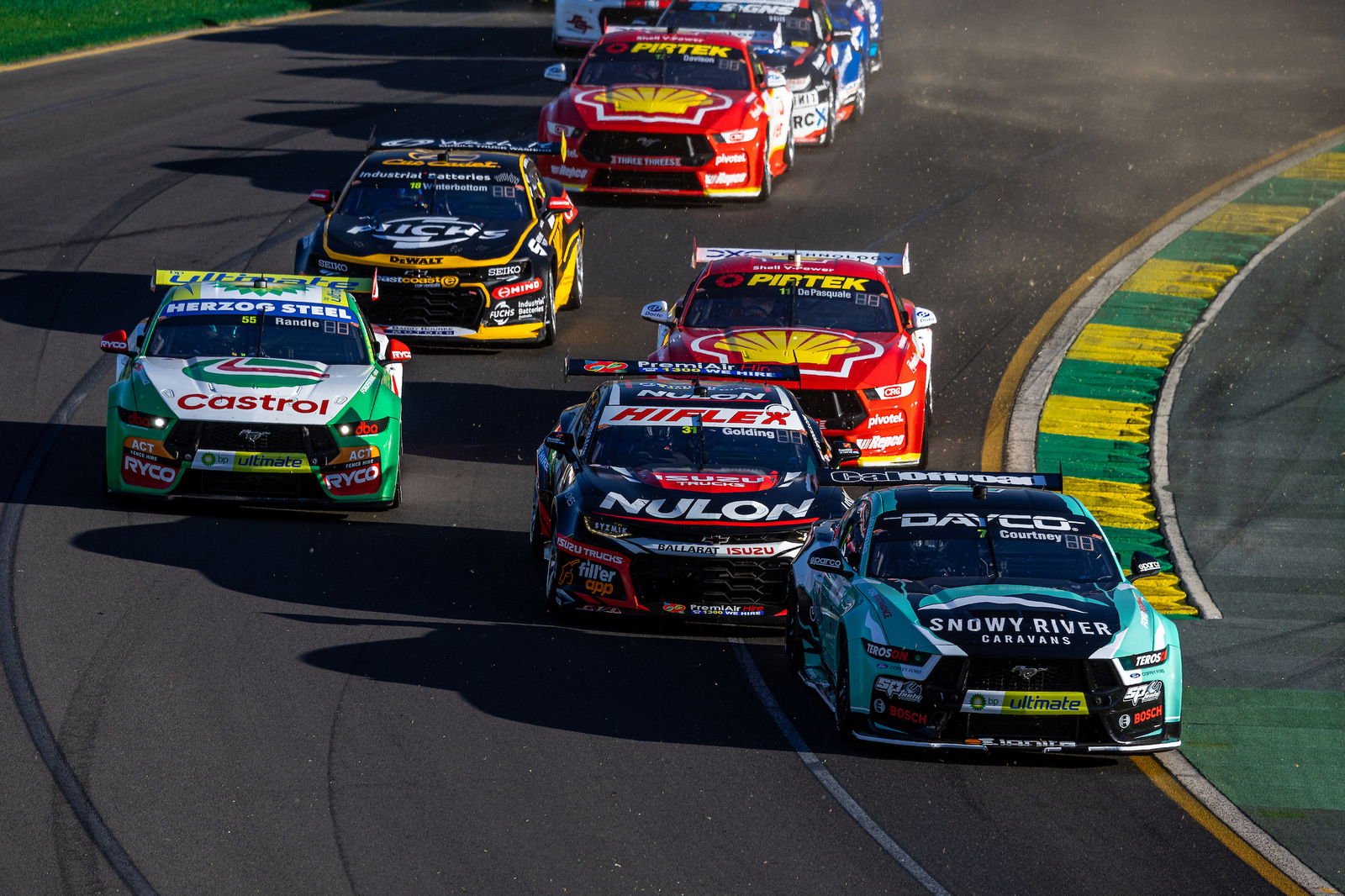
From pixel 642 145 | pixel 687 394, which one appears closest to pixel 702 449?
pixel 687 394

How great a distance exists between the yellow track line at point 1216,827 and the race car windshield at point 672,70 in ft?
50.5

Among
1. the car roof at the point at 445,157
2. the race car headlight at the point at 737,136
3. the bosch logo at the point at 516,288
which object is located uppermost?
the car roof at the point at 445,157

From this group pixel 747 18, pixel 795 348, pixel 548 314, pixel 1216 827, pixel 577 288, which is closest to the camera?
pixel 1216 827

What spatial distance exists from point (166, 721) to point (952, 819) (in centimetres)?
408

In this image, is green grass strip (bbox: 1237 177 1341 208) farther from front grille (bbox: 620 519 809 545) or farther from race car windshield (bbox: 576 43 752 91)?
front grille (bbox: 620 519 809 545)

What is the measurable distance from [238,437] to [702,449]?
11.2 ft

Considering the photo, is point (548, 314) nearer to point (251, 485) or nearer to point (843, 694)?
point (251, 485)

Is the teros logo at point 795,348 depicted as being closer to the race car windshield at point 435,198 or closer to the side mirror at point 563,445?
the side mirror at point 563,445

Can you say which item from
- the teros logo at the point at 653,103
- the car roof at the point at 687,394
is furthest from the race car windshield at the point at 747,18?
the car roof at the point at 687,394

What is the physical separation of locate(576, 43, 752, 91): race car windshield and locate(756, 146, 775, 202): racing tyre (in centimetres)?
83

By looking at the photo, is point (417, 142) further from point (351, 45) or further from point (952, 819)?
point (351, 45)

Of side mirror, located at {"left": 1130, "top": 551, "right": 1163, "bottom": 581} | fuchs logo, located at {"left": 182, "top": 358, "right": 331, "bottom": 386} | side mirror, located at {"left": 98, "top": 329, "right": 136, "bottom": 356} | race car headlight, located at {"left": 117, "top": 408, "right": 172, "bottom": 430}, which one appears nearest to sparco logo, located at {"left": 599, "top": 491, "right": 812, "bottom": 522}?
side mirror, located at {"left": 1130, "top": 551, "right": 1163, "bottom": 581}

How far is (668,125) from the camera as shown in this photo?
2388 centimetres

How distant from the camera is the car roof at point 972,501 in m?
11.7
